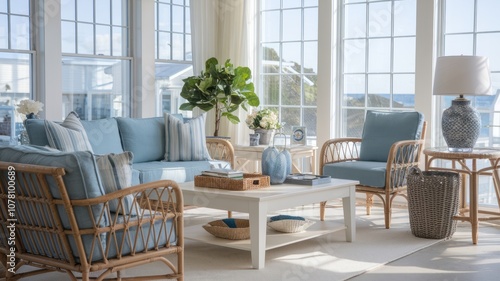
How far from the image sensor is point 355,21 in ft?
23.6

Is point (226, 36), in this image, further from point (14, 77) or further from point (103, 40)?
point (14, 77)

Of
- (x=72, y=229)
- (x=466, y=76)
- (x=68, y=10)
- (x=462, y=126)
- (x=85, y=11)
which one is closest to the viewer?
(x=72, y=229)

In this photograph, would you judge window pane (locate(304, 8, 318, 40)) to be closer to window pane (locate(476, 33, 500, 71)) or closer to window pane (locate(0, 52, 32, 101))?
window pane (locate(476, 33, 500, 71))

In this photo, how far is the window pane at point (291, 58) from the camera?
7670 mm

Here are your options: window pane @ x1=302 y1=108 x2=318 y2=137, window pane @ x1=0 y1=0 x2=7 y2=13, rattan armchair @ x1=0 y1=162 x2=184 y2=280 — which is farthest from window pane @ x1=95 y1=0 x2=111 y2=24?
rattan armchair @ x1=0 y1=162 x2=184 y2=280

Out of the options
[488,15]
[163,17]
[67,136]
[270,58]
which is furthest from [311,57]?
[67,136]

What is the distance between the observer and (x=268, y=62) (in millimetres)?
7949

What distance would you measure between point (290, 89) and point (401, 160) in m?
2.21

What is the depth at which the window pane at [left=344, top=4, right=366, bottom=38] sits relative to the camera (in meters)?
7.11

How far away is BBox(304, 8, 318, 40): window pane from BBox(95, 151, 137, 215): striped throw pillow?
4432mm

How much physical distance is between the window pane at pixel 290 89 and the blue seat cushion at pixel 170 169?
1938 mm

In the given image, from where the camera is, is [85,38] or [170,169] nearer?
[170,169]

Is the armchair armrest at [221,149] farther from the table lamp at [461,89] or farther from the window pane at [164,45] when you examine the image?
the table lamp at [461,89]

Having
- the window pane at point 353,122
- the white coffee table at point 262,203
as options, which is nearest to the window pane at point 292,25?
the window pane at point 353,122
